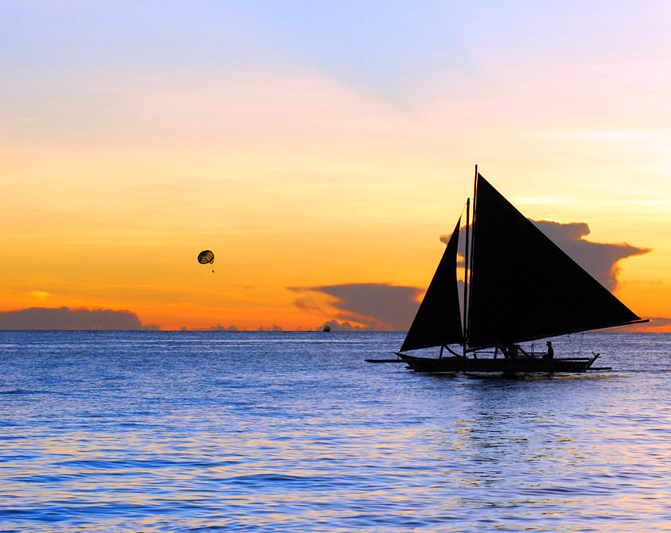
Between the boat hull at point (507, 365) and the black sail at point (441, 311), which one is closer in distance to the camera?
the boat hull at point (507, 365)

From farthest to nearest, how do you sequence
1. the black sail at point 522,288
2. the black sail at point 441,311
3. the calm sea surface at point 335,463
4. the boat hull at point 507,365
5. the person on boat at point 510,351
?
the person on boat at point 510,351, the black sail at point 441,311, the boat hull at point 507,365, the black sail at point 522,288, the calm sea surface at point 335,463

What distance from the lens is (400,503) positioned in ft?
67.6

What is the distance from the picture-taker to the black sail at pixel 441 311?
6450 cm

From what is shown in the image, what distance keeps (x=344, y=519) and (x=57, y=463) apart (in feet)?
34.6

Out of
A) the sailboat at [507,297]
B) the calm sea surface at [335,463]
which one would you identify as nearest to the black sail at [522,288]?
the sailboat at [507,297]

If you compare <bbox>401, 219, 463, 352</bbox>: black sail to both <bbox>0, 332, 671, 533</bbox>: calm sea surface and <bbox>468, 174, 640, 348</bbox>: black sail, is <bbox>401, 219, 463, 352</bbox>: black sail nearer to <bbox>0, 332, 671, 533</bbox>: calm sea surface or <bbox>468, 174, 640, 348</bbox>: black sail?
<bbox>468, 174, 640, 348</bbox>: black sail

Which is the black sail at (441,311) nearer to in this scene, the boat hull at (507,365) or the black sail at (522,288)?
the black sail at (522,288)

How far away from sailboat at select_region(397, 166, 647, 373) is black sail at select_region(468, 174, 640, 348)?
62mm

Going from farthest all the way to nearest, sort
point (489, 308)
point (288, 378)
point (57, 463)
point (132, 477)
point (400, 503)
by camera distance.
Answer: point (288, 378)
point (489, 308)
point (57, 463)
point (132, 477)
point (400, 503)

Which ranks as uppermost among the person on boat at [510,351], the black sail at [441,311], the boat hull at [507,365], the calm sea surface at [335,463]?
the black sail at [441,311]

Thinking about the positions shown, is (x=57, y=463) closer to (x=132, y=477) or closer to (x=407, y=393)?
(x=132, y=477)

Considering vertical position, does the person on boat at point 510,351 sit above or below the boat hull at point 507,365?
above

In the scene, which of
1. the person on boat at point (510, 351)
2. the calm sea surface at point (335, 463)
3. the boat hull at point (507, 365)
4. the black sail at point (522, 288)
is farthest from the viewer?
the person on boat at point (510, 351)

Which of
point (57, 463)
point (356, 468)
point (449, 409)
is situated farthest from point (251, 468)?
point (449, 409)
